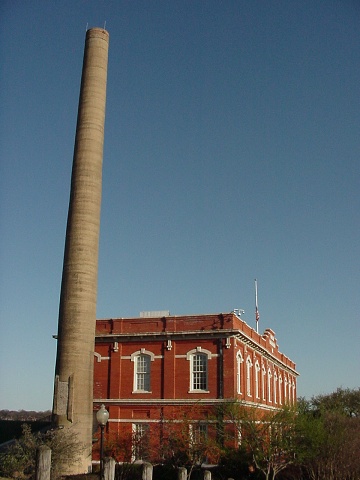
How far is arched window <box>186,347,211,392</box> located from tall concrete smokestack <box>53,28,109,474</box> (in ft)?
28.8

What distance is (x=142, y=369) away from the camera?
41281 millimetres

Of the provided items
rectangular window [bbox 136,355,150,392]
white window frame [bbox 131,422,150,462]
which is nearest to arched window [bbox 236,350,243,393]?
rectangular window [bbox 136,355,150,392]

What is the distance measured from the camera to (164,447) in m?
34.2

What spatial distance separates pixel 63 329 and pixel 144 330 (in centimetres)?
974

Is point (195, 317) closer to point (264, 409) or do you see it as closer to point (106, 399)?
point (106, 399)

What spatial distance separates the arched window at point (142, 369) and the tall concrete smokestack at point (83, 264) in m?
8.26

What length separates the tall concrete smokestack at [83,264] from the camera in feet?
104

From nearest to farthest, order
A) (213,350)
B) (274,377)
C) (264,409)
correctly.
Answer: (213,350) < (264,409) < (274,377)

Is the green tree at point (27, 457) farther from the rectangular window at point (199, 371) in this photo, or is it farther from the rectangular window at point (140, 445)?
the rectangular window at point (199, 371)

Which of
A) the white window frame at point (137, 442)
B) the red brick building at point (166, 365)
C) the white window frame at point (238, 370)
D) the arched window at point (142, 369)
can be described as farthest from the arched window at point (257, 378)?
the white window frame at point (137, 442)

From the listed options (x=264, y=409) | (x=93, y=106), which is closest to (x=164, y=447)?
(x=264, y=409)

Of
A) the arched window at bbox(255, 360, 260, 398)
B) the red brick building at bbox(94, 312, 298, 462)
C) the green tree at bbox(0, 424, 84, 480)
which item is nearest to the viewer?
the green tree at bbox(0, 424, 84, 480)

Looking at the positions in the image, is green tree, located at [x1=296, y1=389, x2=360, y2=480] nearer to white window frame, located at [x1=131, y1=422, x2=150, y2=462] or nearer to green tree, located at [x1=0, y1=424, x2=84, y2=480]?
white window frame, located at [x1=131, y1=422, x2=150, y2=462]

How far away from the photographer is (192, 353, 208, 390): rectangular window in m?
39.5
